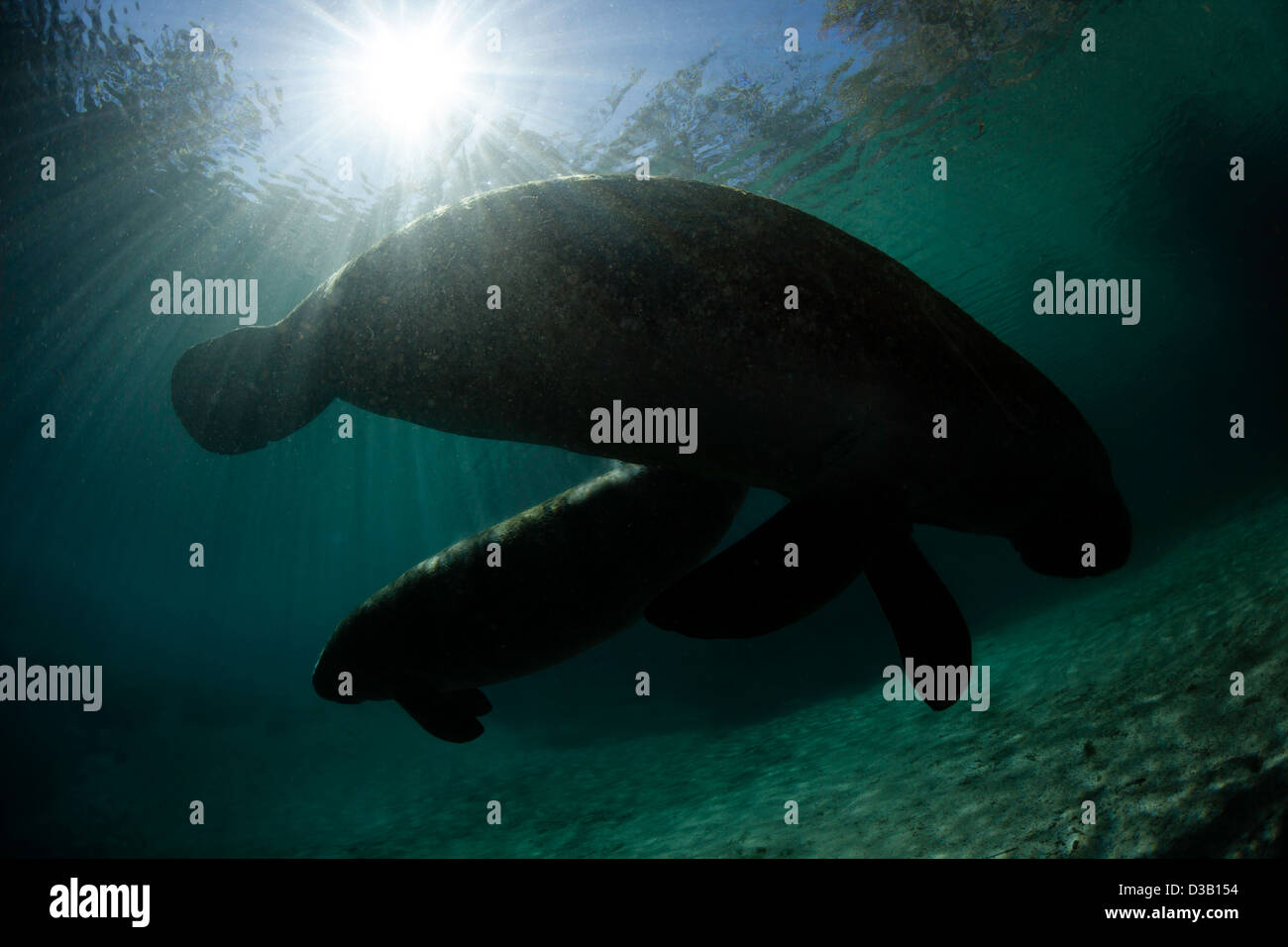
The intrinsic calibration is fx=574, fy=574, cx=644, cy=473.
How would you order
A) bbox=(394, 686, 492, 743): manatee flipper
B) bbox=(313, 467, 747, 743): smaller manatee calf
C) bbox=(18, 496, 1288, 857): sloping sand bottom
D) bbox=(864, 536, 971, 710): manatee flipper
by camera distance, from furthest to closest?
1. bbox=(394, 686, 492, 743): manatee flipper
2. bbox=(18, 496, 1288, 857): sloping sand bottom
3. bbox=(313, 467, 747, 743): smaller manatee calf
4. bbox=(864, 536, 971, 710): manatee flipper

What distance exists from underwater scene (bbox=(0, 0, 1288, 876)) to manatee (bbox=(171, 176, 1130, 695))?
0.02 metres

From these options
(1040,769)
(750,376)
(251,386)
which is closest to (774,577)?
(750,376)

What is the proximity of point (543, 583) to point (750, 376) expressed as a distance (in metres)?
2.27

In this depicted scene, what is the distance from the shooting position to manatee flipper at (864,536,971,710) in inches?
85.0

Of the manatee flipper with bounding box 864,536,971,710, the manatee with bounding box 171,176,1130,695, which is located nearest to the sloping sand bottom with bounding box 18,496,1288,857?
the manatee flipper with bounding box 864,536,971,710

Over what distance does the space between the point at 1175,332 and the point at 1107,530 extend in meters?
53.0

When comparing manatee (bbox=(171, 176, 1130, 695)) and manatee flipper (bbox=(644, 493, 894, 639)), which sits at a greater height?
manatee (bbox=(171, 176, 1130, 695))

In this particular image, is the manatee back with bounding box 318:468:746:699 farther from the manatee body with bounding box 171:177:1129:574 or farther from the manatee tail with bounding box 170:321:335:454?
the manatee tail with bounding box 170:321:335:454

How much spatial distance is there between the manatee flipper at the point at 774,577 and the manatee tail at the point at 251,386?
1.89 m

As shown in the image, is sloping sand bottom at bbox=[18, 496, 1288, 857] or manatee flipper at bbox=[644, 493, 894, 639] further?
sloping sand bottom at bbox=[18, 496, 1288, 857]

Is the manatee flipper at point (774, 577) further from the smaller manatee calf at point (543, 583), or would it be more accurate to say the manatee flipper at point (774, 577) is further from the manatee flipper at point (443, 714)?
the manatee flipper at point (443, 714)

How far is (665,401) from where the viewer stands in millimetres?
1927

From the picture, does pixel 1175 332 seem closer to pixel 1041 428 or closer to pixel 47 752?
pixel 1041 428

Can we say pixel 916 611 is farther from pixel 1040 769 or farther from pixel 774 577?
pixel 1040 769
